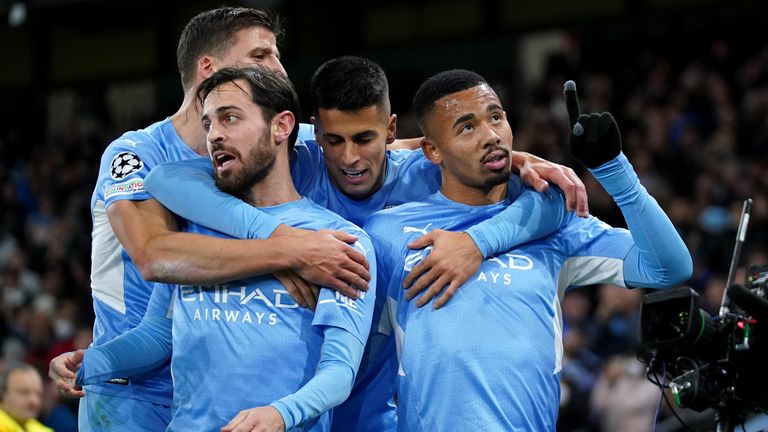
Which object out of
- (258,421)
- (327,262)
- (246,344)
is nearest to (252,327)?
(246,344)

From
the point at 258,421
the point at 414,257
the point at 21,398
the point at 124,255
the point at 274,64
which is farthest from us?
the point at 21,398

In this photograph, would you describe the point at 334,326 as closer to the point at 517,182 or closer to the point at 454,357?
the point at 454,357

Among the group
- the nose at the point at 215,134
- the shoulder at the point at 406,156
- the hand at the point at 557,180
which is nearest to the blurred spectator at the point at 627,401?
the shoulder at the point at 406,156

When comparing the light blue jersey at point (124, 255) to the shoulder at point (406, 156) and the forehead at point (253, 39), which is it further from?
the shoulder at point (406, 156)

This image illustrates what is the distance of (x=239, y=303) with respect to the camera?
3586 millimetres

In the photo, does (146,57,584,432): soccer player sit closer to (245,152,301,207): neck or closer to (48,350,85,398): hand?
(245,152,301,207): neck

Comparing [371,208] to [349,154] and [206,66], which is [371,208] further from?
[206,66]

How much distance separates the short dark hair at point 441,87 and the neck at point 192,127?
788mm

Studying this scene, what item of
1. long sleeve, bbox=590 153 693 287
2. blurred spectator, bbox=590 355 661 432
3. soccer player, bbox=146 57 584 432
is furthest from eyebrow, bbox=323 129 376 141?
blurred spectator, bbox=590 355 661 432

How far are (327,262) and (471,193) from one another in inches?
30.3

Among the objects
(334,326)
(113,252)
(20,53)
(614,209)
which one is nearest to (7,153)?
(20,53)

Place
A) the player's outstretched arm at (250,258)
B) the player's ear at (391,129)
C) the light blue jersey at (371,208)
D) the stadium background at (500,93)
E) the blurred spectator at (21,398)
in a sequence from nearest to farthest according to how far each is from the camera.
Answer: the player's outstretched arm at (250,258), the light blue jersey at (371,208), the player's ear at (391,129), the blurred spectator at (21,398), the stadium background at (500,93)

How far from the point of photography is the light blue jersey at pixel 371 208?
374 centimetres

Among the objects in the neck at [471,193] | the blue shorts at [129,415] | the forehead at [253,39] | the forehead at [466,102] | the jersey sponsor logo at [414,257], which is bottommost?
the blue shorts at [129,415]
